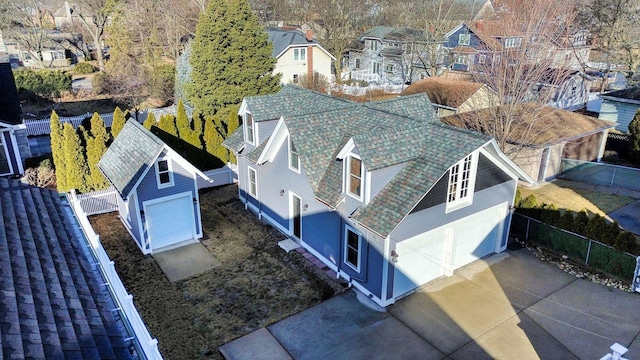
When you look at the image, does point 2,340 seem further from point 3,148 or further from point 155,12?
point 155,12

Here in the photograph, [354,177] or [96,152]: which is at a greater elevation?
[354,177]

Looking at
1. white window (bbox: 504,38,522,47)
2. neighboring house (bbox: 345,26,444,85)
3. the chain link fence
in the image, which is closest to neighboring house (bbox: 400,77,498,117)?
white window (bbox: 504,38,522,47)

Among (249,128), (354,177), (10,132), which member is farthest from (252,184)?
(10,132)

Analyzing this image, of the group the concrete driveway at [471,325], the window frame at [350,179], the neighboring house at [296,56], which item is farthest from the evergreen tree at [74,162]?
the neighboring house at [296,56]

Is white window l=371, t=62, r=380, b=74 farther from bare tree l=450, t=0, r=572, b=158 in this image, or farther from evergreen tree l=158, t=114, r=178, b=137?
evergreen tree l=158, t=114, r=178, b=137

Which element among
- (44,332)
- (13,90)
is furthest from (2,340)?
(13,90)

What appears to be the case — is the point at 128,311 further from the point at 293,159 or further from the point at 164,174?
the point at 293,159

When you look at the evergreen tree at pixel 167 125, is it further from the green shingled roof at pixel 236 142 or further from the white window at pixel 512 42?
the white window at pixel 512 42
